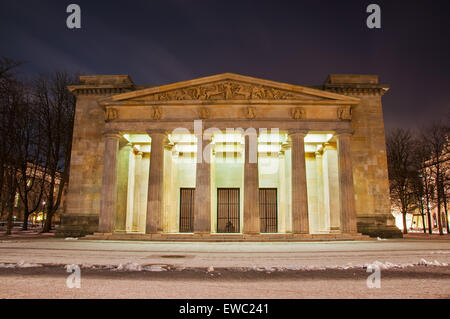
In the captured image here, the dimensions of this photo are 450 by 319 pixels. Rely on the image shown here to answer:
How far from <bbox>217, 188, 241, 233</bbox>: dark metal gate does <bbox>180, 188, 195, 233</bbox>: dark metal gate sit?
2.72 meters

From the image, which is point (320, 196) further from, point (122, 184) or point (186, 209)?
point (122, 184)

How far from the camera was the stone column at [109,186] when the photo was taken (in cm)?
2620

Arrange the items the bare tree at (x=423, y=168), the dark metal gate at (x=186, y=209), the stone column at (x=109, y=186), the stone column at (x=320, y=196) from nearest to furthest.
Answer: the stone column at (x=109, y=186), the stone column at (x=320, y=196), the dark metal gate at (x=186, y=209), the bare tree at (x=423, y=168)

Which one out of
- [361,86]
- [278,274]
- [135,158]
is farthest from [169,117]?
[278,274]

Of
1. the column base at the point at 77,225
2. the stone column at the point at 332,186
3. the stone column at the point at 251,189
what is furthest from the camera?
the stone column at the point at 332,186

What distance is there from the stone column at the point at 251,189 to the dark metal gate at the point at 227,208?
8.86 m

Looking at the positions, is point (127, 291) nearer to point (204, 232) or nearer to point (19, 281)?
point (19, 281)

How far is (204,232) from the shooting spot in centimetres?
2491

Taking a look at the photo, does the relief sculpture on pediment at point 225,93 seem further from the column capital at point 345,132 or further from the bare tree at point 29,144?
the bare tree at point 29,144

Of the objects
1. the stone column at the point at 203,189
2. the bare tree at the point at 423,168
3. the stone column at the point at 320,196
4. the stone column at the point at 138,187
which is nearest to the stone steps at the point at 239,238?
the stone column at the point at 203,189

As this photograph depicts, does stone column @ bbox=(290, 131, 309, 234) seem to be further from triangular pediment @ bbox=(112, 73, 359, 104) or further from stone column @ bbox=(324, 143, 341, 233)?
stone column @ bbox=(324, 143, 341, 233)

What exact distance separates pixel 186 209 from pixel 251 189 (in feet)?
35.7

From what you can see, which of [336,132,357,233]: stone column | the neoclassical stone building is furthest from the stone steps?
[336,132,357,233]: stone column

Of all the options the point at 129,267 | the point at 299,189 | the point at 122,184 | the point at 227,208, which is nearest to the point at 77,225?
the point at 122,184
